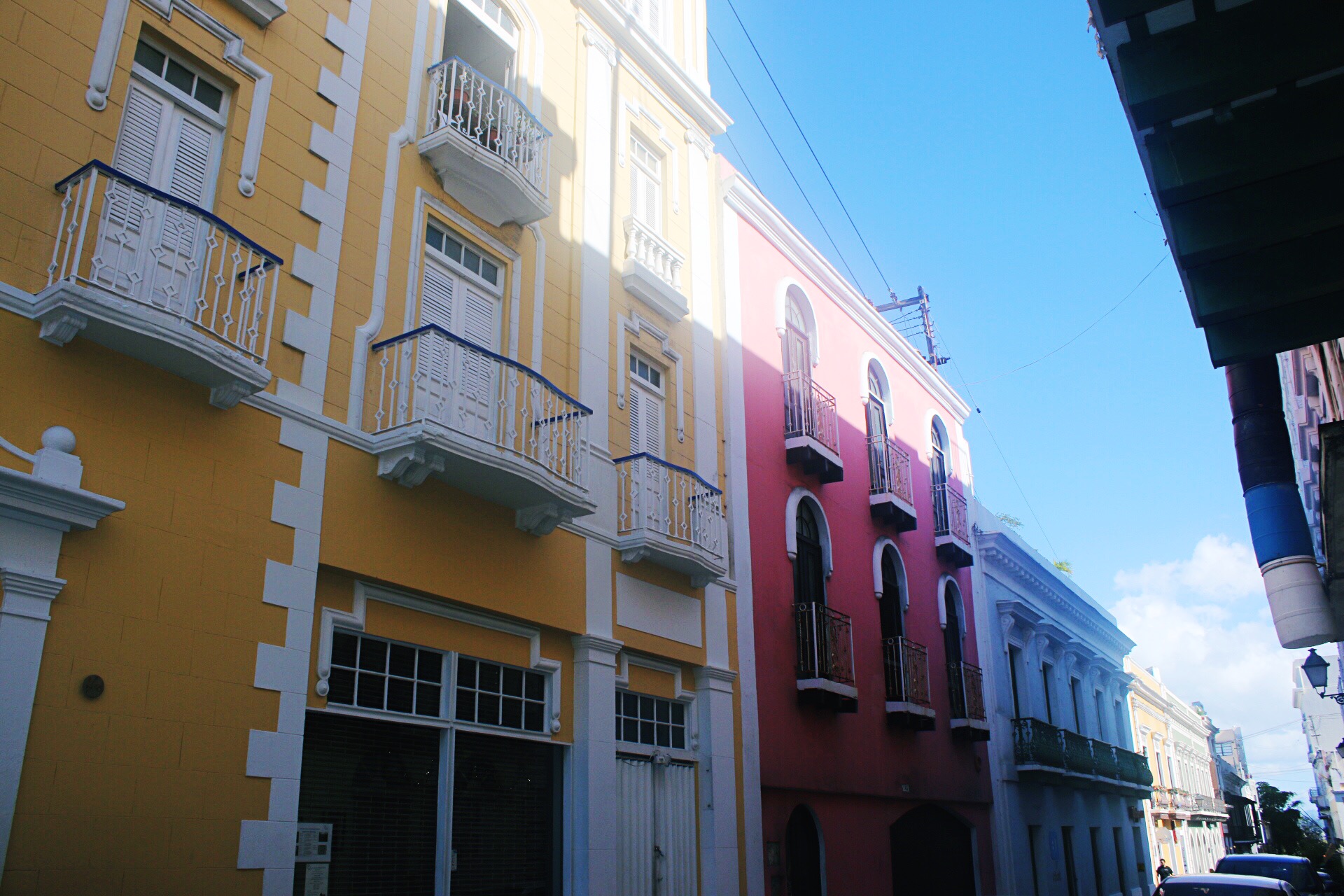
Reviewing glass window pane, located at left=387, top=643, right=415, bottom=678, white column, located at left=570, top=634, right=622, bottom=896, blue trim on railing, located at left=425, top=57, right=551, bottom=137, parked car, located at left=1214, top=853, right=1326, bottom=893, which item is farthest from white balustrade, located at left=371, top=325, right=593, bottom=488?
parked car, located at left=1214, top=853, right=1326, bottom=893

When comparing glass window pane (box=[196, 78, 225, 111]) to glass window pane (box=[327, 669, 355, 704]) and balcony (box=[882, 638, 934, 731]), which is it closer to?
glass window pane (box=[327, 669, 355, 704])

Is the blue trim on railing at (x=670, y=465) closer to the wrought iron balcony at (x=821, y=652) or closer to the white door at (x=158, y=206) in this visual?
the wrought iron balcony at (x=821, y=652)

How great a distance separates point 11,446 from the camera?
20.7 ft

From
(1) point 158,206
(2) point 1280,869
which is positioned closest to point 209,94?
(1) point 158,206

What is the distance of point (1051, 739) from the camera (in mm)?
23547

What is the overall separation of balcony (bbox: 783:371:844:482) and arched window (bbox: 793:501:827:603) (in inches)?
25.4

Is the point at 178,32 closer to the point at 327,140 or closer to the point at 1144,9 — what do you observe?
the point at 327,140

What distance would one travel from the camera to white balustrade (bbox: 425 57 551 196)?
10211mm

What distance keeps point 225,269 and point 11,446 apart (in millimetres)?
1986

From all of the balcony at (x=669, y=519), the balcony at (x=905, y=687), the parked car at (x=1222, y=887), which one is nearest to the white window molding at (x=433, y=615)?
the balcony at (x=669, y=519)

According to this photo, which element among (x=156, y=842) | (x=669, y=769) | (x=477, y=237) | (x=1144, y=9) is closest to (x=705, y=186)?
(x=477, y=237)

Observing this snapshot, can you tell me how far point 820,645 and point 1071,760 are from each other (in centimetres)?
1292

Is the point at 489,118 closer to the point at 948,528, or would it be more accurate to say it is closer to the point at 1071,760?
the point at 948,528

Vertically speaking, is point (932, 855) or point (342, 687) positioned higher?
point (342, 687)
